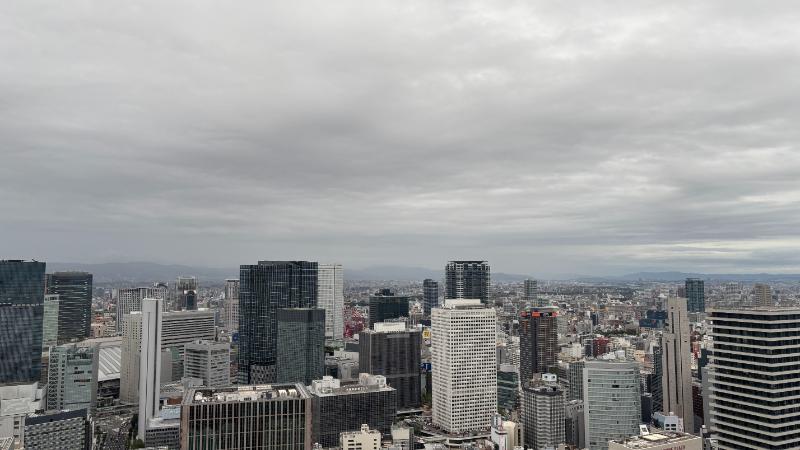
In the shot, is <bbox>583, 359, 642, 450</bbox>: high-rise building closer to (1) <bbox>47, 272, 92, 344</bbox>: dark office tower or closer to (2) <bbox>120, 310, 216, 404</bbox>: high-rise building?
(2) <bbox>120, 310, 216, 404</bbox>: high-rise building

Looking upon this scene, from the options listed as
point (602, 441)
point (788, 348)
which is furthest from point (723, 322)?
point (602, 441)

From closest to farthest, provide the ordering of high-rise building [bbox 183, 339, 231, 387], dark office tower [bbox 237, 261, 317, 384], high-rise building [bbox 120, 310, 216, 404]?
high-rise building [bbox 183, 339, 231, 387] < high-rise building [bbox 120, 310, 216, 404] < dark office tower [bbox 237, 261, 317, 384]

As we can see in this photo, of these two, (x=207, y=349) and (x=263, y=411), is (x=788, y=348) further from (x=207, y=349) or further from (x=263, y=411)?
(x=207, y=349)

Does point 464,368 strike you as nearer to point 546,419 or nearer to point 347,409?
point 546,419

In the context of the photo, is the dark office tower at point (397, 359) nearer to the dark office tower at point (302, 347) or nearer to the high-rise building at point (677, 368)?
the dark office tower at point (302, 347)

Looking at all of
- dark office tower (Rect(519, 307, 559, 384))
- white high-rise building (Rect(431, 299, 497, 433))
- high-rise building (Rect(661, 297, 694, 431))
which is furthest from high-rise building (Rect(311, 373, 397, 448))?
dark office tower (Rect(519, 307, 559, 384))

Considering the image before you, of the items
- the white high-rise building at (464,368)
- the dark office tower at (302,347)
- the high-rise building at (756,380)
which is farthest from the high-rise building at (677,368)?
the dark office tower at (302,347)
